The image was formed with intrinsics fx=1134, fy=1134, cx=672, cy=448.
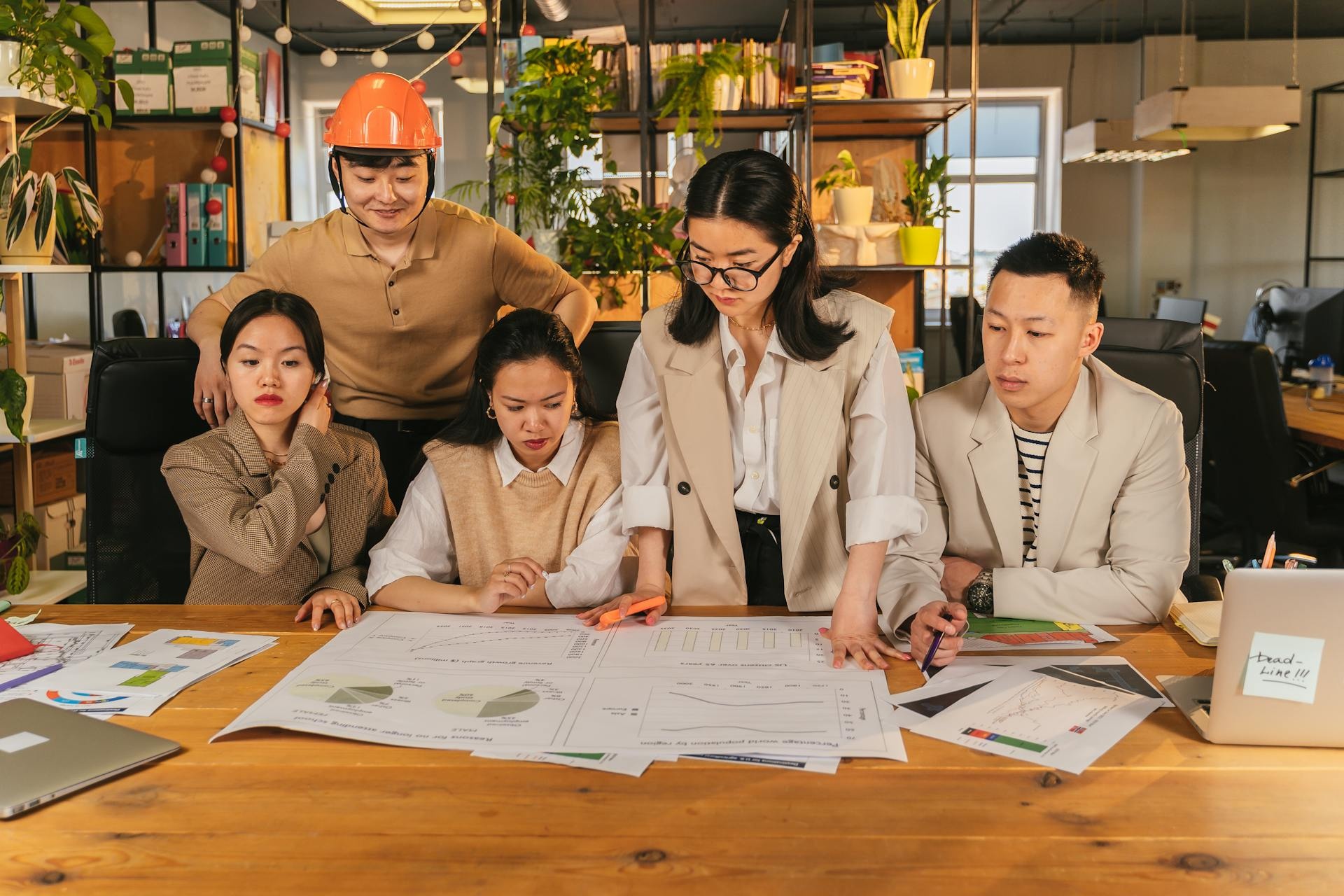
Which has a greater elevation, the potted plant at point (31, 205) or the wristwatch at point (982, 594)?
the potted plant at point (31, 205)

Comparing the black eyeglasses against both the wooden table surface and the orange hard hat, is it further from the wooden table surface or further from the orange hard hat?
the wooden table surface

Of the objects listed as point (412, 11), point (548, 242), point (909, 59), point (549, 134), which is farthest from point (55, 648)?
point (412, 11)

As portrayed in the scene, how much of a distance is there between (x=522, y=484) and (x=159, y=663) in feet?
2.27

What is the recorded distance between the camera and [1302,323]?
5.29 meters

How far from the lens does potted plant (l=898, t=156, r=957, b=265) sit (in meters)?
3.94

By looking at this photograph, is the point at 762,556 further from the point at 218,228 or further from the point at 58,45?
the point at 218,228

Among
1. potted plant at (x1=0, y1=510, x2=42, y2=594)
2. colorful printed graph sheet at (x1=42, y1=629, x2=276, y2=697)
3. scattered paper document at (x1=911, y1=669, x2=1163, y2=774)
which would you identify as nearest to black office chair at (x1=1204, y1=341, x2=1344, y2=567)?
scattered paper document at (x1=911, y1=669, x2=1163, y2=774)

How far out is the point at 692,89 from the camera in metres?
3.89

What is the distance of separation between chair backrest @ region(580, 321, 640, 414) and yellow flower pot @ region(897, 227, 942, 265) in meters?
2.03

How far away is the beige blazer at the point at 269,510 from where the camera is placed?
1.74 m

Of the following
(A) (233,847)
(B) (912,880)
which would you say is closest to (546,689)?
(A) (233,847)

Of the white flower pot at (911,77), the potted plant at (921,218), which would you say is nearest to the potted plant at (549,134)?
the white flower pot at (911,77)

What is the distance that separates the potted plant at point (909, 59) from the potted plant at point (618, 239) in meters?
0.93

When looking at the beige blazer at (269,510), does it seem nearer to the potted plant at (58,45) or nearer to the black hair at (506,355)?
the black hair at (506,355)
